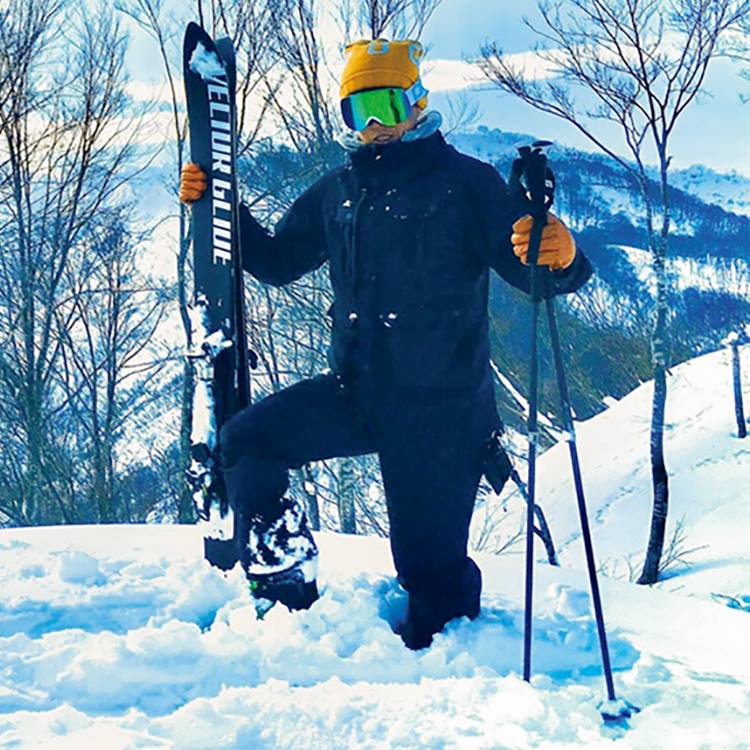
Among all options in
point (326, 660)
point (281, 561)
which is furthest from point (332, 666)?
point (281, 561)

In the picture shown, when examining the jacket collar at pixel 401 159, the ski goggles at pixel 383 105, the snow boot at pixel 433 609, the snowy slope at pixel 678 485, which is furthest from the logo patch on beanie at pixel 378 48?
the snowy slope at pixel 678 485

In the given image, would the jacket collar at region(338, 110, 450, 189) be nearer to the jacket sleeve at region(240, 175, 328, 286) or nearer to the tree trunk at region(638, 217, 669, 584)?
the jacket sleeve at region(240, 175, 328, 286)

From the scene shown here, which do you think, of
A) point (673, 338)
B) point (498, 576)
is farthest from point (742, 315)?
point (498, 576)

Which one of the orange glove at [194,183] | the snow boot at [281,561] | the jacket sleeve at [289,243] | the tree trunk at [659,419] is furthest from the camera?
the tree trunk at [659,419]

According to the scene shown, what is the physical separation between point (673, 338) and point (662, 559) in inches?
535

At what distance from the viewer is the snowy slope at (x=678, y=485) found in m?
12.9

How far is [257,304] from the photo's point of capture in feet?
41.7

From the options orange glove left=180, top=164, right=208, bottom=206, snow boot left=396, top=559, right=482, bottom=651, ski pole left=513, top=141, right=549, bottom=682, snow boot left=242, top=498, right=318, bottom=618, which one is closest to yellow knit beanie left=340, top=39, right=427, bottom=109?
ski pole left=513, top=141, right=549, bottom=682

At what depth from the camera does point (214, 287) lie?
2.76 meters

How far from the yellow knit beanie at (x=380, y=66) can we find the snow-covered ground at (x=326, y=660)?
1425mm

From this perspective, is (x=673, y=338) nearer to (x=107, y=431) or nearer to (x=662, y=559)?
(x=662, y=559)

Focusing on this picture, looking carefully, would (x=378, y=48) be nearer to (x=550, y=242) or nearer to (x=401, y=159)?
(x=401, y=159)

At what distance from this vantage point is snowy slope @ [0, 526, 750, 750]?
1.65 m

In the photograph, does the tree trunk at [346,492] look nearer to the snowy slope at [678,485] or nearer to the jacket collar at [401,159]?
the snowy slope at [678,485]
